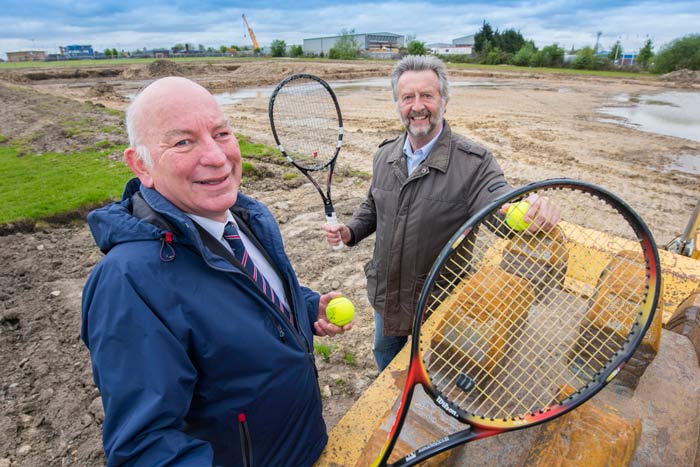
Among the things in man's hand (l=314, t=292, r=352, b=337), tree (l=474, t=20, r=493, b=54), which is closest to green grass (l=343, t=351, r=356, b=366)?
man's hand (l=314, t=292, r=352, b=337)

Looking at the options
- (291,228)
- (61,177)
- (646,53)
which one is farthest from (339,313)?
(646,53)

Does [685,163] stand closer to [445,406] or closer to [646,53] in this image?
[445,406]

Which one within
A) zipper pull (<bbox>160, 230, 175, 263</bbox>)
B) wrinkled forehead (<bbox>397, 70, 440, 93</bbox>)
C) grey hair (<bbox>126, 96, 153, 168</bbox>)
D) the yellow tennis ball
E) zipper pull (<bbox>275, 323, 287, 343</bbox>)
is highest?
wrinkled forehead (<bbox>397, 70, 440, 93</bbox>)

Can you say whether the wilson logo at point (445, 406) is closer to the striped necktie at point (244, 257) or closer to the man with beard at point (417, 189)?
the striped necktie at point (244, 257)

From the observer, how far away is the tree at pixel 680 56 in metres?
45.1

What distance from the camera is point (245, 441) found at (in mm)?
1493

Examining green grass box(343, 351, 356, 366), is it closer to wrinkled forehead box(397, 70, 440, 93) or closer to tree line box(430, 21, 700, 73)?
wrinkled forehead box(397, 70, 440, 93)

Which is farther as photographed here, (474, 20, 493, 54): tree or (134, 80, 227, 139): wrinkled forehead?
(474, 20, 493, 54): tree

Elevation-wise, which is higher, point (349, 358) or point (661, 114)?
point (661, 114)

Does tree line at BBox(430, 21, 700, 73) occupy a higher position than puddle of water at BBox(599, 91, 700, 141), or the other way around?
tree line at BBox(430, 21, 700, 73)

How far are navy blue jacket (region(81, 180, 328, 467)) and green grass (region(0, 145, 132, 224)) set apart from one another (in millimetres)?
6248

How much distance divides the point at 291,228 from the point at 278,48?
82.7 m

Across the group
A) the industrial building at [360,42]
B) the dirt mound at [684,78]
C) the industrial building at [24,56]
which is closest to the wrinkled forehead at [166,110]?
the dirt mound at [684,78]

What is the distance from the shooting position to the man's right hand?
286cm
